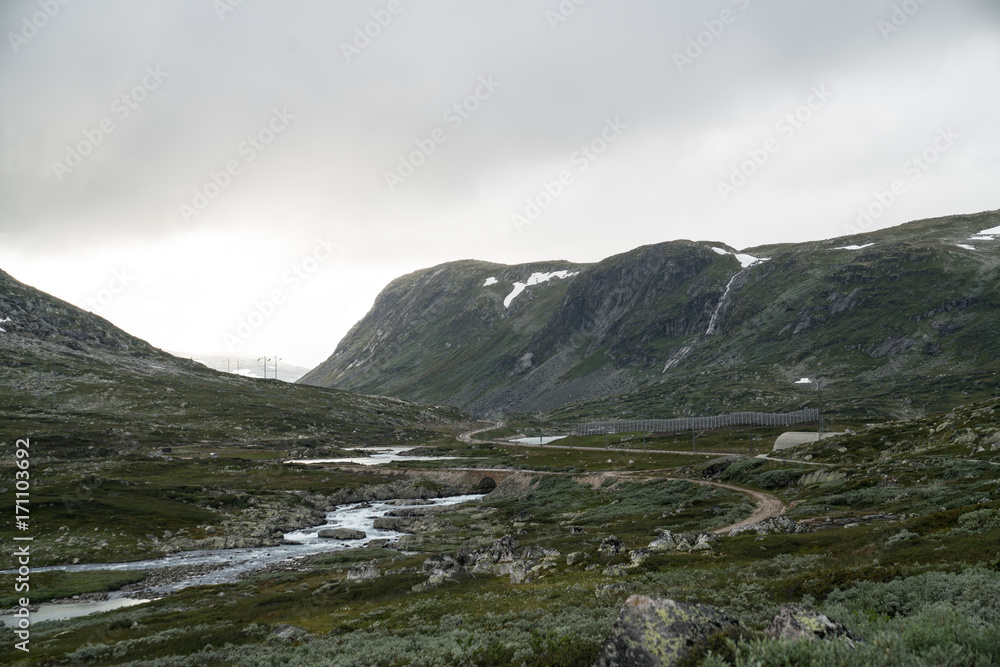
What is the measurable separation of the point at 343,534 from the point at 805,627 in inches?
3327

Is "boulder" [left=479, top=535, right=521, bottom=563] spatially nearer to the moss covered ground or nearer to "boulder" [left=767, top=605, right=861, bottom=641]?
the moss covered ground

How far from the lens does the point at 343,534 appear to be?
88.5 m

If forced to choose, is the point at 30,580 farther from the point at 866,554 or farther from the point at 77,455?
the point at 77,455

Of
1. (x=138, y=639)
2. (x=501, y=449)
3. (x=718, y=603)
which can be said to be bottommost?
(x=501, y=449)

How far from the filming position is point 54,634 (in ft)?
142

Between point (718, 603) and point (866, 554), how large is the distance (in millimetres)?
14805

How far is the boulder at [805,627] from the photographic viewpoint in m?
13.4

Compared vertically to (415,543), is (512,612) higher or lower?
higher

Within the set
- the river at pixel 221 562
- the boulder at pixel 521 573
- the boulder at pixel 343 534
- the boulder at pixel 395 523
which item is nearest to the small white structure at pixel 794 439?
the boulder at pixel 395 523

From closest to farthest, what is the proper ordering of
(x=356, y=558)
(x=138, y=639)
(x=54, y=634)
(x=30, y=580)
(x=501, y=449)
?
(x=138, y=639) < (x=54, y=634) < (x=30, y=580) < (x=356, y=558) < (x=501, y=449)

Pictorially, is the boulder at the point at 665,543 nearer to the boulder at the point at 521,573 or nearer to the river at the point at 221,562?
the boulder at the point at 521,573

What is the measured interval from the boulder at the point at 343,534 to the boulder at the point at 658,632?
7922 centimetres

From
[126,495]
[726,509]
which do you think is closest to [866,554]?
[726,509]

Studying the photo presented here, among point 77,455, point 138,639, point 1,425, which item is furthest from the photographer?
point 1,425
